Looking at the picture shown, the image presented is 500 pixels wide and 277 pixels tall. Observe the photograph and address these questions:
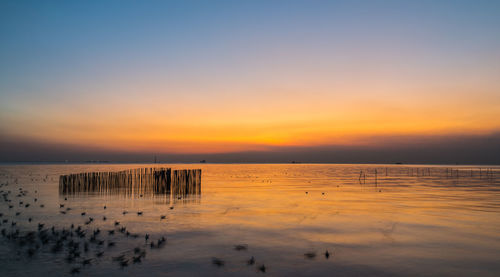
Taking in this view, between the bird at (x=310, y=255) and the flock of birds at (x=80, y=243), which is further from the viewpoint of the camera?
the bird at (x=310, y=255)

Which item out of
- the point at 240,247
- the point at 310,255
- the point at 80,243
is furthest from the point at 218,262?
the point at 80,243

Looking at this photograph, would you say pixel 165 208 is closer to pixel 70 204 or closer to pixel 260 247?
pixel 70 204

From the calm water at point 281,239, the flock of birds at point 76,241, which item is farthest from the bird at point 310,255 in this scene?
the flock of birds at point 76,241

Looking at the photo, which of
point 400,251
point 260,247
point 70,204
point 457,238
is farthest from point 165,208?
point 457,238

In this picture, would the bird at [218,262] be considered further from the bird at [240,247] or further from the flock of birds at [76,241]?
the flock of birds at [76,241]

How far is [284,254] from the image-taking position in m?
12.2

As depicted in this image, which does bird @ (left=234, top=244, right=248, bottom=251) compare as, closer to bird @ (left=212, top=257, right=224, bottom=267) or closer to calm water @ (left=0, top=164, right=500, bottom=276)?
calm water @ (left=0, top=164, right=500, bottom=276)

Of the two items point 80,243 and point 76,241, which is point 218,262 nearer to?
point 80,243

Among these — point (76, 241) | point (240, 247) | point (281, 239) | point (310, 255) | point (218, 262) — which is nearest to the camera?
point (218, 262)

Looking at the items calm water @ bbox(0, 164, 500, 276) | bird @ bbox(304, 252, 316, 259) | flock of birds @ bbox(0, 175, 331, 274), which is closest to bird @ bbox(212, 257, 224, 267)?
flock of birds @ bbox(0, 175, 331, 274)

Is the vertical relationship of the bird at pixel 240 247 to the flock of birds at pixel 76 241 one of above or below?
below

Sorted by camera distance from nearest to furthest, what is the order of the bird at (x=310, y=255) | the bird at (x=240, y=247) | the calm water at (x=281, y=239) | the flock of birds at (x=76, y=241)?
the calm water at (x=281, y=239)
the flock of birds at (x=76, y=241)
the bird at (x=310, y=255)
the bird at (x=240, y=247)

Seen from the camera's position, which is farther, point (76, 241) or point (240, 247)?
point (76, 241)

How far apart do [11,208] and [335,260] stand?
69.8ft
